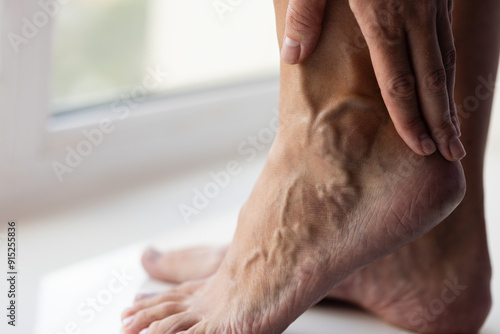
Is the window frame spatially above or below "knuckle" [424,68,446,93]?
below

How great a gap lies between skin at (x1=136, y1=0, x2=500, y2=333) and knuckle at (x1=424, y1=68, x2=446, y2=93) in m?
0.24

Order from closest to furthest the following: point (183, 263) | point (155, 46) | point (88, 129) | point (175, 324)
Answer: point (175, 324) < point (183, 263) < point (88, 129) < point (155, 46)

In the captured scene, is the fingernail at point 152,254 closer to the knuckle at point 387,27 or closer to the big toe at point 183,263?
the big toe at point 183,263

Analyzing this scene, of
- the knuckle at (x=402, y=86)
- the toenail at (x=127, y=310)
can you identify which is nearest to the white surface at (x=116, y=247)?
the toenail at (x=127, y=310)

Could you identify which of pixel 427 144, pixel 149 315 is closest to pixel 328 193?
pixel 427 144

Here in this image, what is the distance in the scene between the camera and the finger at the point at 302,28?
2.71 feet

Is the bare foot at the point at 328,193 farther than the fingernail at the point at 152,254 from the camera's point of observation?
No

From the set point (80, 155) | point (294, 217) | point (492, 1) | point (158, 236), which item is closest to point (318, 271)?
point (294, 217)

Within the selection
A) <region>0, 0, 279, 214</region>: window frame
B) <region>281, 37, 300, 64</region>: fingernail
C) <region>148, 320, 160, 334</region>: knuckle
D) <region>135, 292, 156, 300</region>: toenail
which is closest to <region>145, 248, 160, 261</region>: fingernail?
<region>135, 292, 156, 300</region>: toenail

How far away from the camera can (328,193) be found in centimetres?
88

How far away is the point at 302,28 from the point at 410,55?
14 cm

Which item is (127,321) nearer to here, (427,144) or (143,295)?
(143,295)

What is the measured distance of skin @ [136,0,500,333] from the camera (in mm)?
1025

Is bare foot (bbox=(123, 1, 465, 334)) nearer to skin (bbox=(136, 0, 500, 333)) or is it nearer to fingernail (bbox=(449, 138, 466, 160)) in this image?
fingernail (bbox=(449, 138, 466, 160))
